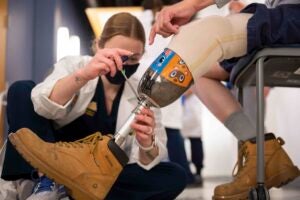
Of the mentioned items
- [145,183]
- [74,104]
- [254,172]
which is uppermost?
[74,104]

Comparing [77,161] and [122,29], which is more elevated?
[122,29]

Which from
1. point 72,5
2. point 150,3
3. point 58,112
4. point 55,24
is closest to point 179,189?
point 58,112

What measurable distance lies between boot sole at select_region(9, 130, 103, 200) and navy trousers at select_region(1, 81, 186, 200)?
→ 0.17 meters

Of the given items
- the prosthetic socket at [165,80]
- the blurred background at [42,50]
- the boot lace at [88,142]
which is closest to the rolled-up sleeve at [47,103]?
the boot lace at [88,142]

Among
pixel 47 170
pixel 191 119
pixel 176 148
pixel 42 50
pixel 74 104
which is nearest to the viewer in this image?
pixel 47 170

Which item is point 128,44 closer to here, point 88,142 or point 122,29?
point 122,29

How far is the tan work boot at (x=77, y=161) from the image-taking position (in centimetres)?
71

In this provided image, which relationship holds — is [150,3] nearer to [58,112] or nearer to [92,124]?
[92,124]

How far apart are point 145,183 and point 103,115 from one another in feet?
0.74

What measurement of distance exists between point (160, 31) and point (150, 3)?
1157 millimetres

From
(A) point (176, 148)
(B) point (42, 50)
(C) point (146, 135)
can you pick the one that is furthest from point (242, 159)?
(B) point (42, 50)

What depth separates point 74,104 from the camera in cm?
98

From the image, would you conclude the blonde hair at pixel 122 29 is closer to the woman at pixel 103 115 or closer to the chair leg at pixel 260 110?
the woman at pixel 103 115

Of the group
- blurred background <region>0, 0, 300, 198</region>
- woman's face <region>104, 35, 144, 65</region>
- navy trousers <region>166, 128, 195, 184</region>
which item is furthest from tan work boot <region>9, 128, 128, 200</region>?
navy trousers <region>166, 128, 195, 184</region>
